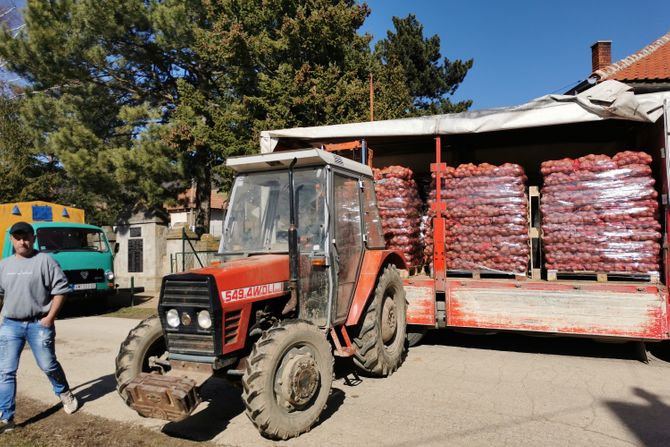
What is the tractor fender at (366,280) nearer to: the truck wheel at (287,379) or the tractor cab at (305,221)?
the tractor cab at (305,221)

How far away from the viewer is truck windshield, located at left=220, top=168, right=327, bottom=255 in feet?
15.8

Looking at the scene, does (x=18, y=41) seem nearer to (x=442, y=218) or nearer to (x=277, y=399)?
(x=442, y=218)

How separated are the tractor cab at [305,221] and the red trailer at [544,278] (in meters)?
1.96

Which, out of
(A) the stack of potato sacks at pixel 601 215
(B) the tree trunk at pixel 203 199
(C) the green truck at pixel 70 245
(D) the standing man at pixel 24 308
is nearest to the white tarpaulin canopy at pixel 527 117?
(A) the stack of potato sacks at pixel 601 215

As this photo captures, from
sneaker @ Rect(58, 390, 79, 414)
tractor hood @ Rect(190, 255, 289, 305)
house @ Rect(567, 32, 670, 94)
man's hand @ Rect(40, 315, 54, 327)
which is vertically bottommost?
sneaker @ Rect(58, 390, 79, 414)

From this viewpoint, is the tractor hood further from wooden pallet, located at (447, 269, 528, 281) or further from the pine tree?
the pine tree

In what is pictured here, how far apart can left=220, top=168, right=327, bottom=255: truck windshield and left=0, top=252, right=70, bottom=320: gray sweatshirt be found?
1.66 metres

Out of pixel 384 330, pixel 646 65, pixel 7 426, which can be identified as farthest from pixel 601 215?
pixel 646 65

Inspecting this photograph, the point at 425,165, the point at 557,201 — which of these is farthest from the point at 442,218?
the point at 425,165

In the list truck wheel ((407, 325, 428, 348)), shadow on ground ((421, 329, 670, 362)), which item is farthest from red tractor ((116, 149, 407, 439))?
shadow on ground ((421, 329, 670, 362))

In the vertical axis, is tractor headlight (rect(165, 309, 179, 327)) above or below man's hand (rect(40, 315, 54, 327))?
above

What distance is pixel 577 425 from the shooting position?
14.2 ft

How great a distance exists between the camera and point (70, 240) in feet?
39.3

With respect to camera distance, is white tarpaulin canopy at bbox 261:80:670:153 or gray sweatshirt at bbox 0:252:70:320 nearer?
gray sweatshirt at bbox 0:252:70:320
